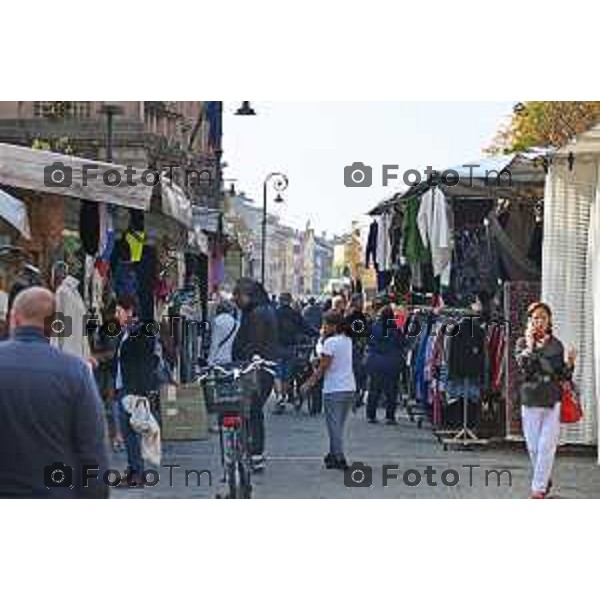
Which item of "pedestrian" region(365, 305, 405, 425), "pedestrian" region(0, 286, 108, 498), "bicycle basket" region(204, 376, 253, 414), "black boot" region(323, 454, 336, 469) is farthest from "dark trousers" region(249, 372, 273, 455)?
"pedestrian" region(0, 286, 108, 498)

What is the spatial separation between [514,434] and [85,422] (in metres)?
6.16

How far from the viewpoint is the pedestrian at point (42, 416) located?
5.11 metres

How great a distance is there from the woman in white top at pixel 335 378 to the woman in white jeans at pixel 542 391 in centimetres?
154

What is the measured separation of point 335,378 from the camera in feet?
31.8

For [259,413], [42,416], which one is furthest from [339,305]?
[42,416]

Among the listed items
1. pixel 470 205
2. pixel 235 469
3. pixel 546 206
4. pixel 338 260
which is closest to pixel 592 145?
pixel 546 206

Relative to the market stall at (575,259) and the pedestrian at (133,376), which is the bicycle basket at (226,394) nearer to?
the pedestrian at (133,376)

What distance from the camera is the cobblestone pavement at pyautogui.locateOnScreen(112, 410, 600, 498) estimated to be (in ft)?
28.7

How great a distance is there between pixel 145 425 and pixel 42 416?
143 inches

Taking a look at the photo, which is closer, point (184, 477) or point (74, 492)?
point (74, 492)

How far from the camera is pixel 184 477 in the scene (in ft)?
29.7

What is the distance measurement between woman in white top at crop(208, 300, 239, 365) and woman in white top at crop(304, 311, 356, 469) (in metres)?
0.76
